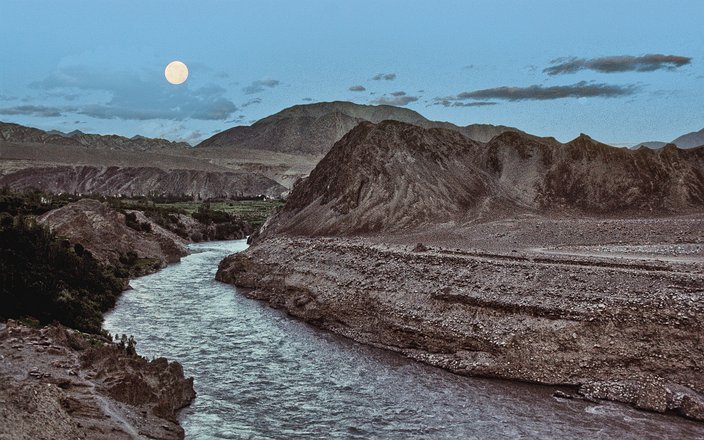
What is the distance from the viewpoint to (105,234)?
51.9m

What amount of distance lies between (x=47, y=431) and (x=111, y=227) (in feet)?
147

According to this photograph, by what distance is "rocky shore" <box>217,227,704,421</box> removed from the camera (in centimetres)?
2047

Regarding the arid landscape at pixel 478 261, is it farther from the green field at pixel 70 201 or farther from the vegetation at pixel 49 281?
the vegetation at pixel 49 281

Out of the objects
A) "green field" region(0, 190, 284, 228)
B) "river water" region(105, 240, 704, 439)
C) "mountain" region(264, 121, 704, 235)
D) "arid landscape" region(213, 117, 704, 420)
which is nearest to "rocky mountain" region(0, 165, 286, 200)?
"green field" region(0, 190, 284, 228)

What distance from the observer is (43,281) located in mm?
26828

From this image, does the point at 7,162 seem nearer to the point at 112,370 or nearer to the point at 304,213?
the point at 304,213

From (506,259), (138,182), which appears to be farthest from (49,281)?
(138,182)

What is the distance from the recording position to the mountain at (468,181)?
52469mm

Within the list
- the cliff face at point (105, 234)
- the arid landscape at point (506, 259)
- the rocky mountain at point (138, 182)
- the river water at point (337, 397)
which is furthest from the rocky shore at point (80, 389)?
the rocky mountain at point (138, 182)

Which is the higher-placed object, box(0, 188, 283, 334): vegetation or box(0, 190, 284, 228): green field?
box(0, 190, 284, 228): green field

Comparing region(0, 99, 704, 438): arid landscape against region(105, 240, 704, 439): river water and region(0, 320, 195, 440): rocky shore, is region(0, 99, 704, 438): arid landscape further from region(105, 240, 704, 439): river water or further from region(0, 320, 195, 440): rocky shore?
region(105, 240, 704, 439): river water

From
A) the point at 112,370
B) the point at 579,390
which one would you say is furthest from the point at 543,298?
the point at 112,370

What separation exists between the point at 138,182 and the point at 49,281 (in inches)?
5519

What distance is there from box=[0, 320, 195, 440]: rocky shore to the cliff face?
29.0 metres
